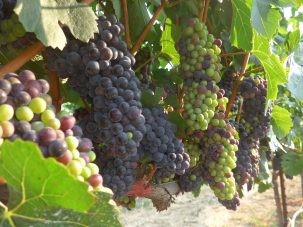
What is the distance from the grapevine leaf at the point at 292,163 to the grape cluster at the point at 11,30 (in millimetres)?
2319

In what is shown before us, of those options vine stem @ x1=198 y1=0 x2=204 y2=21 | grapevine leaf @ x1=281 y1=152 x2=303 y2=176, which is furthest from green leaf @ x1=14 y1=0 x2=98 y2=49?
grapevine leaf @ x1=281 y1=152 x2=303 y2=176

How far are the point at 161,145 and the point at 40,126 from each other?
0.52 metres

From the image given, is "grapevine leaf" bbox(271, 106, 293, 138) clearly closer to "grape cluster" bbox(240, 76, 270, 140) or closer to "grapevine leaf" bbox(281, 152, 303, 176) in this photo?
"grape cluster" bbox(240, 76, 270, 140)

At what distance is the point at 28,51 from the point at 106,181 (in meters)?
0.36

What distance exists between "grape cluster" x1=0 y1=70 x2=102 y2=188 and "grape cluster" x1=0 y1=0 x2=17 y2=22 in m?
0.26

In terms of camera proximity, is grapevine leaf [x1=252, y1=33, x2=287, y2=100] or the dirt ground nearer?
grapevine leaf [x1=252, y1=33, x2=287, y2=100]

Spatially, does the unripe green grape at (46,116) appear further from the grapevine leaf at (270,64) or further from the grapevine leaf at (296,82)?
the grapevine leaf at (296,82)

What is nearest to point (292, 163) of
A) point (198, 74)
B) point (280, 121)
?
point (280, 121)

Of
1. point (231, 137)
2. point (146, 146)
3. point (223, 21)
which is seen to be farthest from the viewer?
point (223, 21)

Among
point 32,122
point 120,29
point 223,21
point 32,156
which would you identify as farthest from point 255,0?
point 32,156

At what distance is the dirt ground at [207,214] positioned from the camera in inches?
301

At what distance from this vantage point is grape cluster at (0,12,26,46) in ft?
3.00

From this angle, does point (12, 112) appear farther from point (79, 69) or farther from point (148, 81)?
point (148, 81)

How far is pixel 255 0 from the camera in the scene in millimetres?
1261
